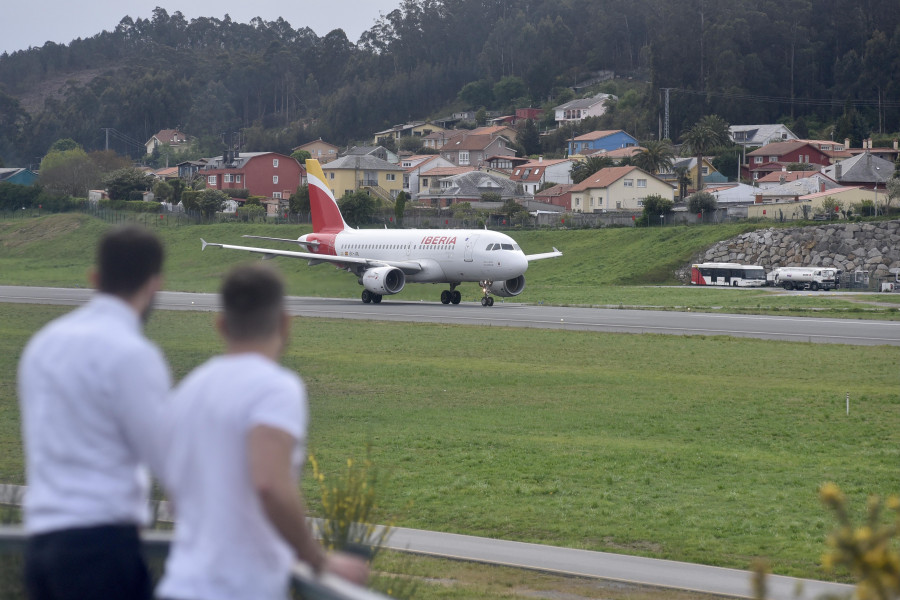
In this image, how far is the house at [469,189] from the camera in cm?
10981

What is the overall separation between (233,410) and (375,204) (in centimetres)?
8862

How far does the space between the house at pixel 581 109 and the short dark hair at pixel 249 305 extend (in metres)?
160

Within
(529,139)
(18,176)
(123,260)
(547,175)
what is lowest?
(123,260)

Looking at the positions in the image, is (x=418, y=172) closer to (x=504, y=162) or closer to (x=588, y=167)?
(x=504, y=162)

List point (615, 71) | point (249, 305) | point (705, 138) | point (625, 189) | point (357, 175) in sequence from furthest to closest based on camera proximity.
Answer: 1. point (615, 71)
2. point (357, 175)
3. point (705, 138)
4. point (625, 189)
5. point (249, 305)

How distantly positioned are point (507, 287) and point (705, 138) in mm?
64533

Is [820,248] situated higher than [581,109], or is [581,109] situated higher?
[581,109]

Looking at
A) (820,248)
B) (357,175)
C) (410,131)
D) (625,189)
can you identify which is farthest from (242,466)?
(410,131)

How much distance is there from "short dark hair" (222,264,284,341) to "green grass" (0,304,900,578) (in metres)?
8.27

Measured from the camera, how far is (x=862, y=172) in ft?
308

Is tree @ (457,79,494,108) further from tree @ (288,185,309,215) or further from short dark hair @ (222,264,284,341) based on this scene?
short dark hair @ (222,264,284,341)

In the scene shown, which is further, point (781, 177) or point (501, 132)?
point (501, 132)

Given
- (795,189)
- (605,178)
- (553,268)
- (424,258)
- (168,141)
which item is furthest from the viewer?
(168,141)

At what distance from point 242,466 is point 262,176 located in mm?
116316
